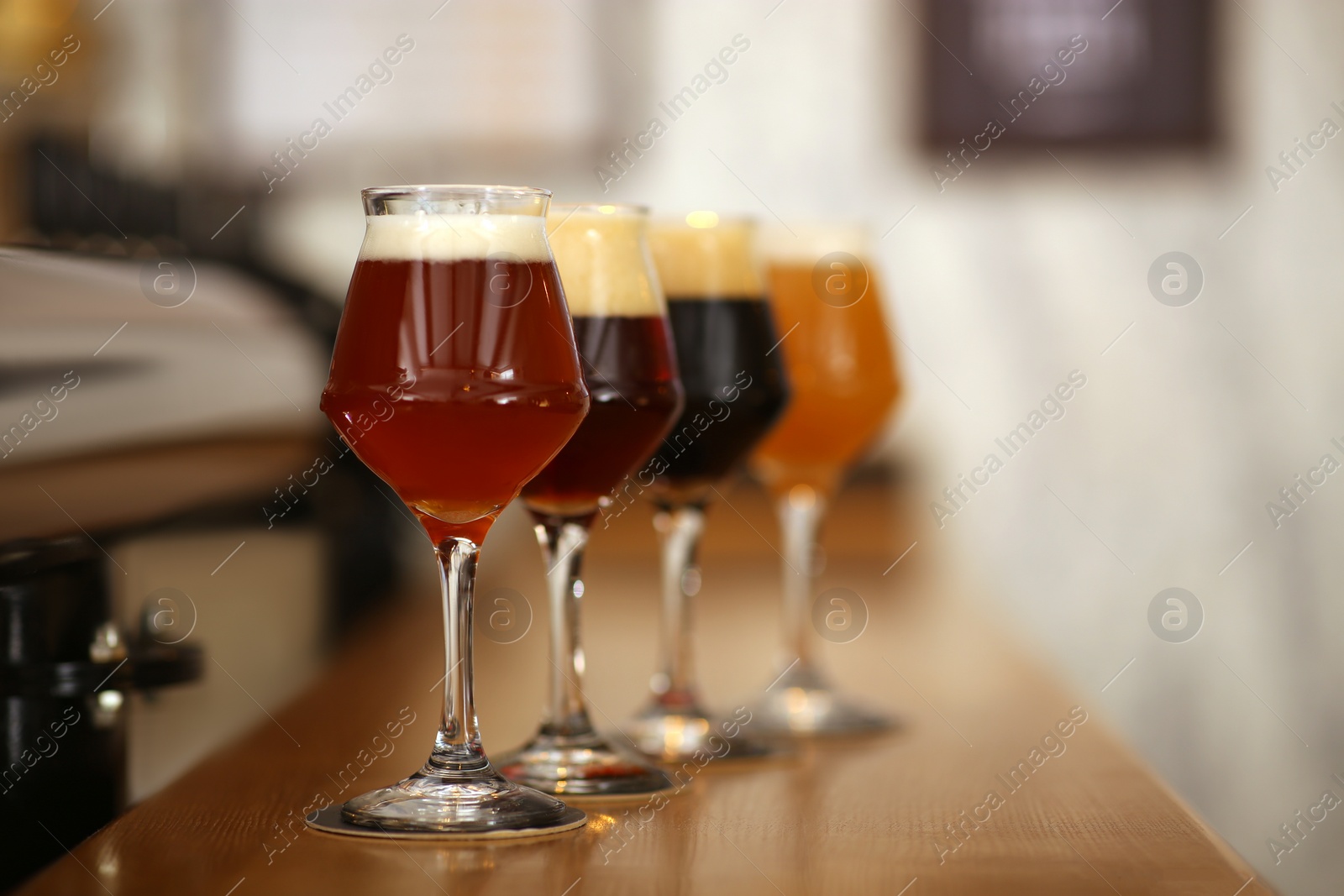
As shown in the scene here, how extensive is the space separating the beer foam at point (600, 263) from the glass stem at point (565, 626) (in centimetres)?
13

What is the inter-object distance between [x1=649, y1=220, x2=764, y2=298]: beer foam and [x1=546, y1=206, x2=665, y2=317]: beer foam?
4.5 inches

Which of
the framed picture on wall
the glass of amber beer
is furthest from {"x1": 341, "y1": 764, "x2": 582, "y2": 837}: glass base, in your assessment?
the framed picture on wall

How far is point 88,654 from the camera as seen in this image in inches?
32.4

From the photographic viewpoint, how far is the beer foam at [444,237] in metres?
0.70

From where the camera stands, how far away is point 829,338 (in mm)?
1179

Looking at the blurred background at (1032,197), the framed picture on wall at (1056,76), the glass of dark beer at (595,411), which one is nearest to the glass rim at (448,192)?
the glass of dark beer at (595,411)

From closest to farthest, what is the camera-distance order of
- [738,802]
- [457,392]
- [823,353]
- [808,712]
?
[457,392], [738,802], [808,712], [823,353]

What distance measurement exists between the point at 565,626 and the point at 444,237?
251mm

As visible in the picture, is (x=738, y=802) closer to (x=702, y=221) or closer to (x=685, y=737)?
(x=685, y=737)

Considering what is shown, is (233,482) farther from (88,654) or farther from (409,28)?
(409,28)

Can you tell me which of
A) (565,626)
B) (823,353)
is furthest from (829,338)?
(565,626)

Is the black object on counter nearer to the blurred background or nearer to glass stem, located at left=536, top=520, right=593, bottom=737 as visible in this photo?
glass stem, located at left=536, top=520, right=593, bottom=737

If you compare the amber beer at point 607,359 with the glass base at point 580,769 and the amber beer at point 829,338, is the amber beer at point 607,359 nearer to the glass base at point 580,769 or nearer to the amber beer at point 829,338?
the glass base at point 580,769

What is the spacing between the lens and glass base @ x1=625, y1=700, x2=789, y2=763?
93cm
